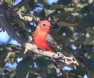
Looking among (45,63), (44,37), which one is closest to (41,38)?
(44,37)

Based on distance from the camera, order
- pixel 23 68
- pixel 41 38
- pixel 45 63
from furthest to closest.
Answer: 1. pixel 41 38
2. pixel 45 63
3. pixel 23 68

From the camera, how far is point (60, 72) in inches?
94.0

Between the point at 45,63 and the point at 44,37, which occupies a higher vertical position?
the point at 44,37

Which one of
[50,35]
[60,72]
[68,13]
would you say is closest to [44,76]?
[60,72]

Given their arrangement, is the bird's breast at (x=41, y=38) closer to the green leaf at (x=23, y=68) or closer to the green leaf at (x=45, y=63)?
the green leaf at (x=45, y=63)

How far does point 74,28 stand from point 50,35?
0.64ft

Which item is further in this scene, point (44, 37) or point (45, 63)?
point (44, 37)

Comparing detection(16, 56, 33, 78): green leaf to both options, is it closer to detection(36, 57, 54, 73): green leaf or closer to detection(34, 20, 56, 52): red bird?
detection(36, 57, 54, 73): green leaf

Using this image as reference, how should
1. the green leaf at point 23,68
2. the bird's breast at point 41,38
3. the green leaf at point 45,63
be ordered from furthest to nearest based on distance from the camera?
the bird's breast at point 41,38 → the green leaf at point 45,63 → the green leaf at point 23,68

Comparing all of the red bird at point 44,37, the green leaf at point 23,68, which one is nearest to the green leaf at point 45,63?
the green leaf at point 23,68

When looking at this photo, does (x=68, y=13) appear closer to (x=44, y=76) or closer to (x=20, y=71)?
(x=44, y=76)

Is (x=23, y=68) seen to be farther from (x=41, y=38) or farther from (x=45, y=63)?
(x=41, y=38)

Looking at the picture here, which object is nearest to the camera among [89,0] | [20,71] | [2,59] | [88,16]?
[20,71]

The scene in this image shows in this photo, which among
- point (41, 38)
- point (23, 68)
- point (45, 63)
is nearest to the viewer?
point (23, 68)
